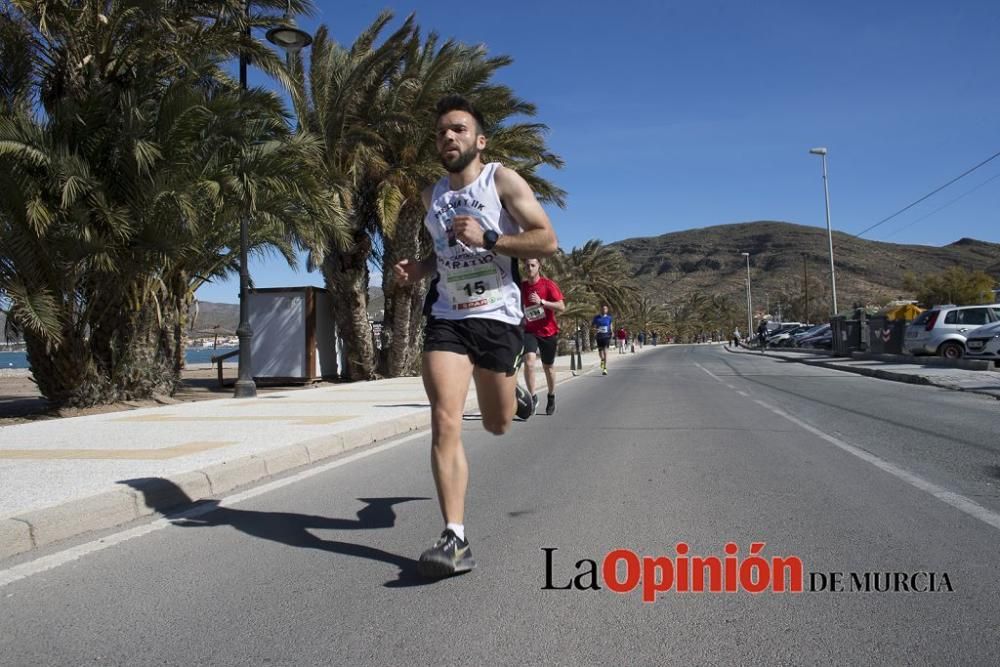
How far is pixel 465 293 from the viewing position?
379 centimetres

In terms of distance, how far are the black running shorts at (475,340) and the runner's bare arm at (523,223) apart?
363mm

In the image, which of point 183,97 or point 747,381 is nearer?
point 183,97

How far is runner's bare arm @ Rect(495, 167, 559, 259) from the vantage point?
3631mm

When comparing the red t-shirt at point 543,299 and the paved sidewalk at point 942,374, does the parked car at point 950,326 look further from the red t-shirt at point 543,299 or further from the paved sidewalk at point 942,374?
the red t-shirt at point 543,299

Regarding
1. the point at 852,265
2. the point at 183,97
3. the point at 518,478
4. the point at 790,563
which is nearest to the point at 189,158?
the point at 183,97

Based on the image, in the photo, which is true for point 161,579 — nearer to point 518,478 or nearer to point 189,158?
point 518,478

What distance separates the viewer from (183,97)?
1115 cm

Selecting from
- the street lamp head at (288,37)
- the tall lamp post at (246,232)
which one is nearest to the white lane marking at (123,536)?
the tall lamp post at (246,232)

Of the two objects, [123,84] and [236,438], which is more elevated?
[123,84]

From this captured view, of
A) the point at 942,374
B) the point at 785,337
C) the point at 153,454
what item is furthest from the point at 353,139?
the point at 785,337

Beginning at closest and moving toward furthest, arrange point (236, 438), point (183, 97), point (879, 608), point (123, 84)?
point (879, 608), point (236, 438), point (183, 97), point (123, 84)

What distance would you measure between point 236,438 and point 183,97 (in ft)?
18.8

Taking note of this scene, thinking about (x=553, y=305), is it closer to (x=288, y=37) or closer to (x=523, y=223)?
(x=523, y=223)

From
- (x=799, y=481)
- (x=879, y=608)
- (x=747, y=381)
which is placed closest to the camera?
(x=879, y=608)
